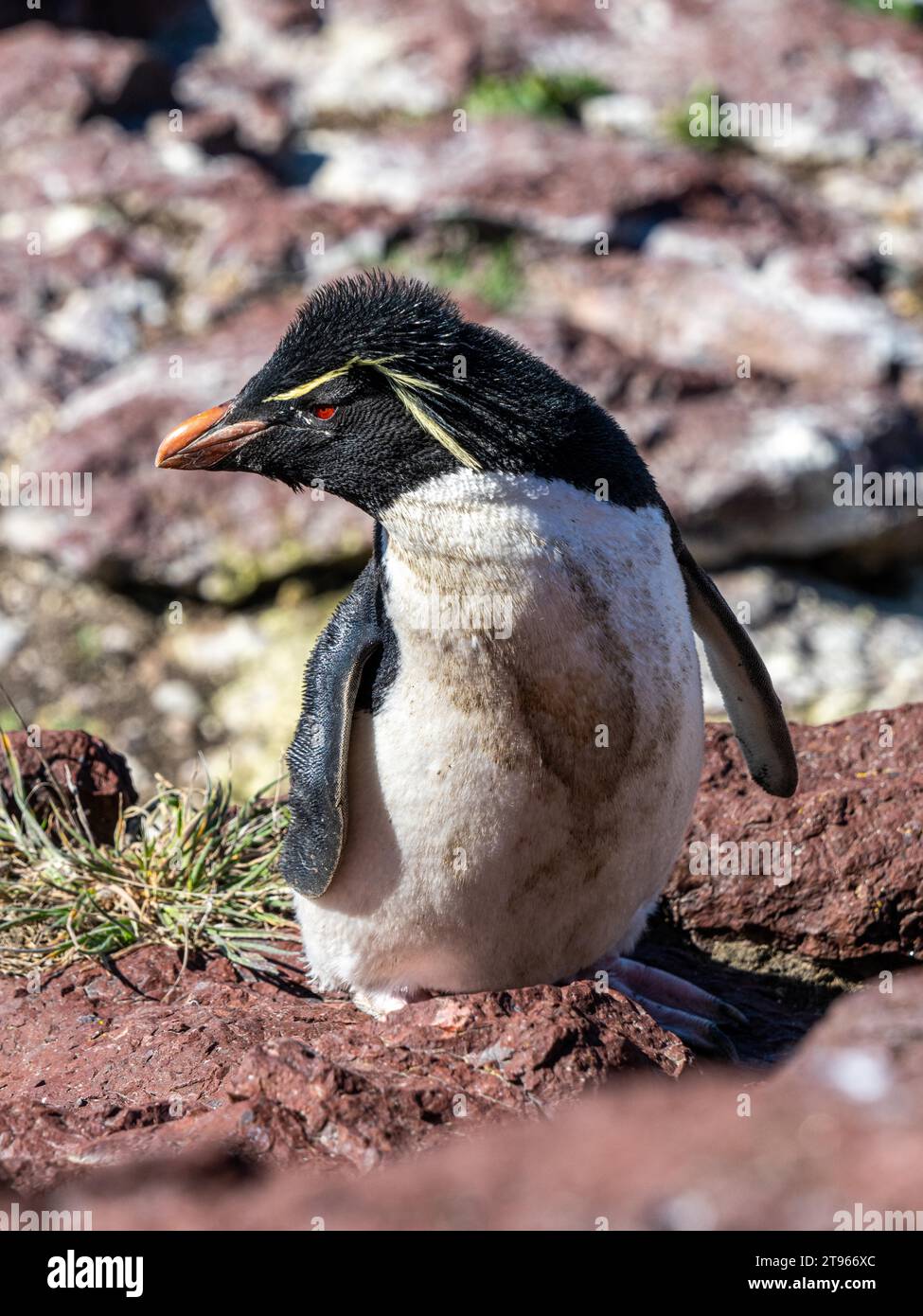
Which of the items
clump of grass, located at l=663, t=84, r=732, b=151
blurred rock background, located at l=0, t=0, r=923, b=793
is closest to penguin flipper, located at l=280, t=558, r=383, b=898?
blurred rock background, located at l=0, t=0, r=923, b=793

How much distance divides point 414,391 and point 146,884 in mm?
1442

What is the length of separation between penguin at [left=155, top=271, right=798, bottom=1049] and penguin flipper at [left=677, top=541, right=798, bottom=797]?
0.24 metres

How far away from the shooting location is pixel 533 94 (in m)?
9.55

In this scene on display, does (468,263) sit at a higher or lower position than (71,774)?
lower

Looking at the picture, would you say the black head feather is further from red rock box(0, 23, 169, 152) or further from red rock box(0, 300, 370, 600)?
red rock box(0, 23, 169, 152)

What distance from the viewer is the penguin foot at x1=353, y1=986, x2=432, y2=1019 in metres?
2.89

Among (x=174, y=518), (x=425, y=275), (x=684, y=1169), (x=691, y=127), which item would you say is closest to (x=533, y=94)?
(x=691, y=127)

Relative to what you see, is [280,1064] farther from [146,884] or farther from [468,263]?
[468,263]

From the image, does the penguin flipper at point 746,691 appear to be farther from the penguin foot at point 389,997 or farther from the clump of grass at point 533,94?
the clump of grass at point 533,94

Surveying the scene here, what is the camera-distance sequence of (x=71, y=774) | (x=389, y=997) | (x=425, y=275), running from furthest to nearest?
(x=425, y=275) < (x=71, y=774) < (x=389, y=997)

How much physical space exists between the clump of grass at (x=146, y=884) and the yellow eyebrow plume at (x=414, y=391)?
50.2 inches

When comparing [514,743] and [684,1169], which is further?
[514,743]
